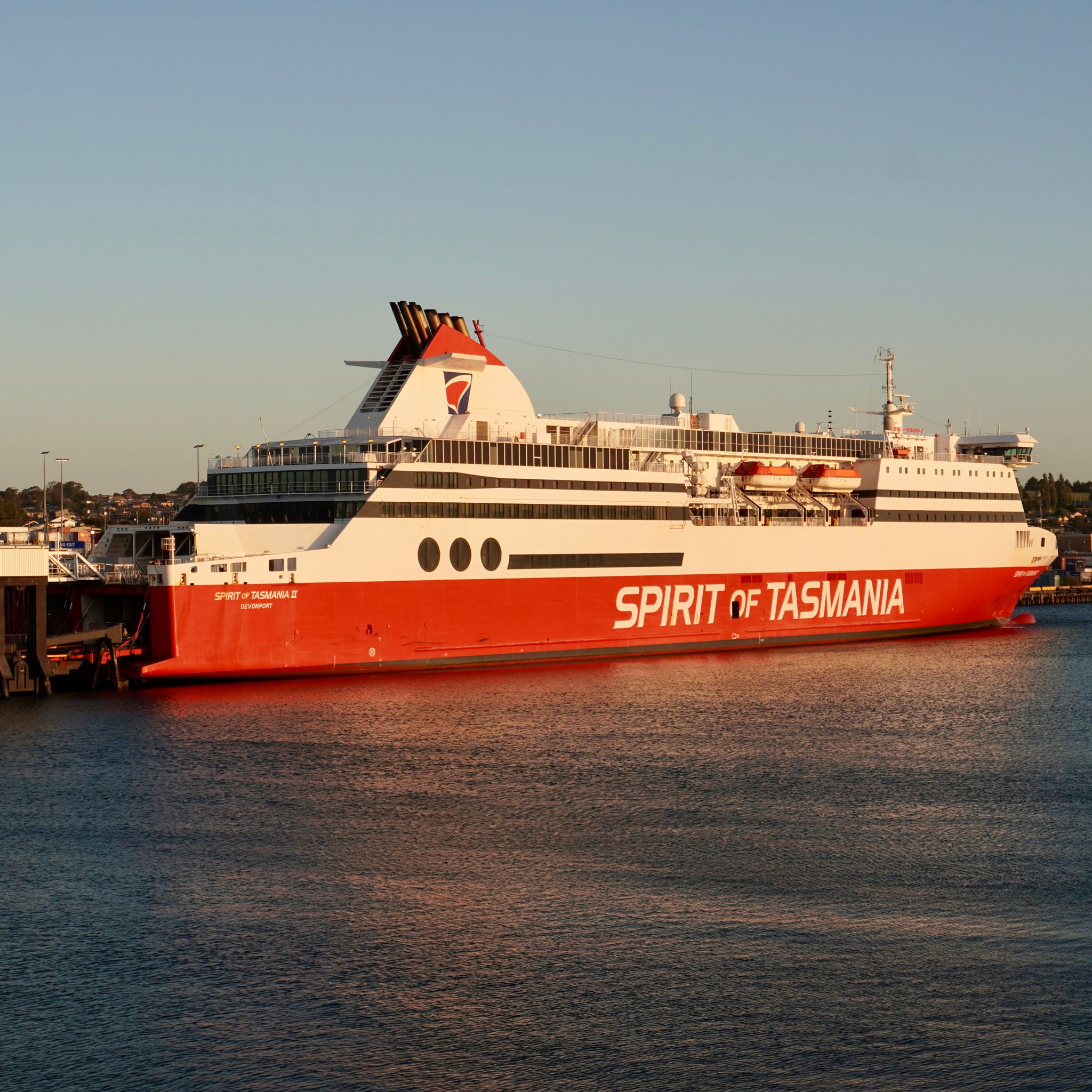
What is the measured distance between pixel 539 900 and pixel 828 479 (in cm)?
3785

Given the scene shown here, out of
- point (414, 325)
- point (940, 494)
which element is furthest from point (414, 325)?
point (940, 494)

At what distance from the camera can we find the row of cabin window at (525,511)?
1706 inches

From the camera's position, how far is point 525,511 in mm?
46250

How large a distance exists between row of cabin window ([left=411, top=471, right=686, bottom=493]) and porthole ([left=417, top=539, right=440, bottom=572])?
1.84 m

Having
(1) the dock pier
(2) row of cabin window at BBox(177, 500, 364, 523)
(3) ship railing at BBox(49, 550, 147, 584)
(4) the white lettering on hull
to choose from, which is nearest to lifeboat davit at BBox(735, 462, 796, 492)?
(4) the white lettering on hull

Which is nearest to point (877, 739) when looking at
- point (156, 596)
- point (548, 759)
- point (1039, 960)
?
point (548, 759)

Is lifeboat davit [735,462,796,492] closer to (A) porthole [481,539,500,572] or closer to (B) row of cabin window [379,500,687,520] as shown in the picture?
(B) row of cabin window [379,500,687,520]

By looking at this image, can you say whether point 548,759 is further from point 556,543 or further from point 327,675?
point 556,543

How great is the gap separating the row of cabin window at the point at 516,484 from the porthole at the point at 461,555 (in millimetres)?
1862

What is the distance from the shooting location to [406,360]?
160 feet

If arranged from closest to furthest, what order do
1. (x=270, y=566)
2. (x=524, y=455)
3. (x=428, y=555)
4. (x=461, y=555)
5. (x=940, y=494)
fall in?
(x=270, y=566) < (x=428, y=555) < (x=461, y=555) < (x=524, y=455) < (x=940, y=494)

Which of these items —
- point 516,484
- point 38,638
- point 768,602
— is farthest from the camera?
point 768,602

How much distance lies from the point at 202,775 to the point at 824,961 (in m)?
15.5

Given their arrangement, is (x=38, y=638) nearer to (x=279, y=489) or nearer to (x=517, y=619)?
(x=279, y=489)
